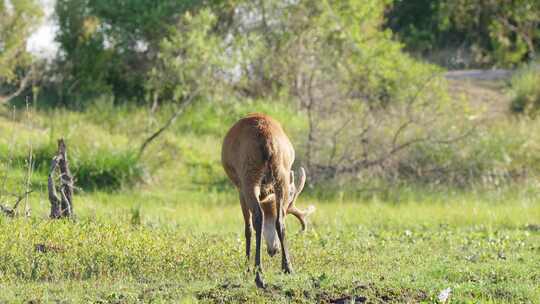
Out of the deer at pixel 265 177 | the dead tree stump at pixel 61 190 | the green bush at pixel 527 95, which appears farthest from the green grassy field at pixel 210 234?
the green bush at pixel 527 95

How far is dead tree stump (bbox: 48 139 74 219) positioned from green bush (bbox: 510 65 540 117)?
12.6m

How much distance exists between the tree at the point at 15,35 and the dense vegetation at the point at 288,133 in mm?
46

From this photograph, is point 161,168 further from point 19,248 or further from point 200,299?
point 200,299

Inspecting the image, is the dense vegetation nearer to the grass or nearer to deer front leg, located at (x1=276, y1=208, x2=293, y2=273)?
the grass

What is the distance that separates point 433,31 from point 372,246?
1928 cm

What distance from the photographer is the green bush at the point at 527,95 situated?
68.6 feet

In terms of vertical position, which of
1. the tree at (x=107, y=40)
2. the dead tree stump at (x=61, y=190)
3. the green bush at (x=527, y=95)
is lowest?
the dead tree stump at (x=61, y=190)

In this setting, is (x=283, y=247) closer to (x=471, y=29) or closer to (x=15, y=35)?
(x=15, y=35)

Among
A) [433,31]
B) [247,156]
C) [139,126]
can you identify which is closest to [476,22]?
[433,31]

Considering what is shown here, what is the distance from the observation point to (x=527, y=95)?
21.2m

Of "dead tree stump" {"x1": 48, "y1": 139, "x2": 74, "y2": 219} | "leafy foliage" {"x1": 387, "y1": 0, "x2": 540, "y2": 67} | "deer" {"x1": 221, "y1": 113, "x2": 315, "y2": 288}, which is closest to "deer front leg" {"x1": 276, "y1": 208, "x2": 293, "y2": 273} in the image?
"deer" {"x1": 221, "y1": 113, "x2": 315, "y2": 288}

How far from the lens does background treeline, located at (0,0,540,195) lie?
56.9 ft

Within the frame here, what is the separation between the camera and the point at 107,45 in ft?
72.0

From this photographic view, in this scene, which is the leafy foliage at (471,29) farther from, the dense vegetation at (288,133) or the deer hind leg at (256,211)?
the deer hind leg at (256,211)
